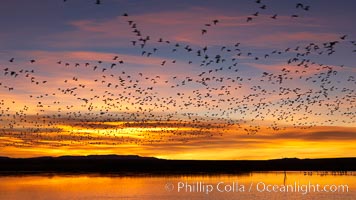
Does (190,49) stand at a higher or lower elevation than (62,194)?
higher

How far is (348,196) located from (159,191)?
21676 mm

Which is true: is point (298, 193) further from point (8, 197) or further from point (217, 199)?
point (8, 197)

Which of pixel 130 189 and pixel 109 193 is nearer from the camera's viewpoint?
pixel 109 193

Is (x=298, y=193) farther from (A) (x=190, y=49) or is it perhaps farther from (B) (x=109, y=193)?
(A) (x=190, y=49)

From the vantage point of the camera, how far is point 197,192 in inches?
2864

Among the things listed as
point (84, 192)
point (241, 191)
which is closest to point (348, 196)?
point (241, 191)

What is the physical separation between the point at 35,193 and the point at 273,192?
26.9 metres

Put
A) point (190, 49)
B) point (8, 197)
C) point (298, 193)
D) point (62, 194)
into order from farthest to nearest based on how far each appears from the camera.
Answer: point (298, 193) → point (62, 194) → point (8, 197) → point (190, 49)

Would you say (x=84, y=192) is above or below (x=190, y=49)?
below

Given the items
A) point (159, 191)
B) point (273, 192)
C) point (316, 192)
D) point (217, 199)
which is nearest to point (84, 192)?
point (159, 191)

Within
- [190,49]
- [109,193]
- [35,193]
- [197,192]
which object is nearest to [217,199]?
[197,192]

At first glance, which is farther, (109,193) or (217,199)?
(109,193)

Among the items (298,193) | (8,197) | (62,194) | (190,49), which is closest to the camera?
(190,49)

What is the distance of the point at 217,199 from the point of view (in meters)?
65.6
